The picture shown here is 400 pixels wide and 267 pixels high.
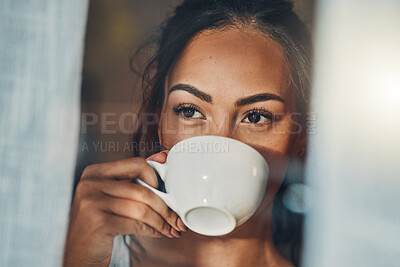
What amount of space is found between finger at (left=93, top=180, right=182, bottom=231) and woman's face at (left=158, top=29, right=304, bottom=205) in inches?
3.6

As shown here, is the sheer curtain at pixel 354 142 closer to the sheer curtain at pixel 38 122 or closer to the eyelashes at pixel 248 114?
the eyelashes at pixel 248 114

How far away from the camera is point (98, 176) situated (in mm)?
513

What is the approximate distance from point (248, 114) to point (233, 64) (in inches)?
3.2

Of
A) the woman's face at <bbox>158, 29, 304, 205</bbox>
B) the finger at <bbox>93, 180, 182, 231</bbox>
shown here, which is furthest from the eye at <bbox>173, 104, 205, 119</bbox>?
the finger at <bbox>93, 180, 182, 231</bbox>

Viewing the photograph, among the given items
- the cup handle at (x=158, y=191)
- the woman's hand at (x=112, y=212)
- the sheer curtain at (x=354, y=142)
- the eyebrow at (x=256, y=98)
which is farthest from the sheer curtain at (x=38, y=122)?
the sheer curtain at (x=354, y=142)

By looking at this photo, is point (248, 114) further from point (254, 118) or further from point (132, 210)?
point (132, 210)

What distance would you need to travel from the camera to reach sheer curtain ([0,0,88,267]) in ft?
1.79

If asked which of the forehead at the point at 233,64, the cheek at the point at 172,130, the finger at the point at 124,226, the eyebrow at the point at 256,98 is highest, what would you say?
Result: the forehead at the point at 233,64

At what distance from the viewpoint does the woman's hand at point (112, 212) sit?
0.48 m

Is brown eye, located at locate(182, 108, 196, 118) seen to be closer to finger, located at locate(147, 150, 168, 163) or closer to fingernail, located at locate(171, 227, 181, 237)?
finger, located at locate(147, 150, 168, 163)

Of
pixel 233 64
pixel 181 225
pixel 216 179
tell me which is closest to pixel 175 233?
pixel 181 225

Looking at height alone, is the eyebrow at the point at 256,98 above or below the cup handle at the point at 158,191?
above

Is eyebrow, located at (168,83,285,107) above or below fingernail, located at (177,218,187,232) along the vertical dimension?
above

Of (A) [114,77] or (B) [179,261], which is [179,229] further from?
(A) [114,77]
